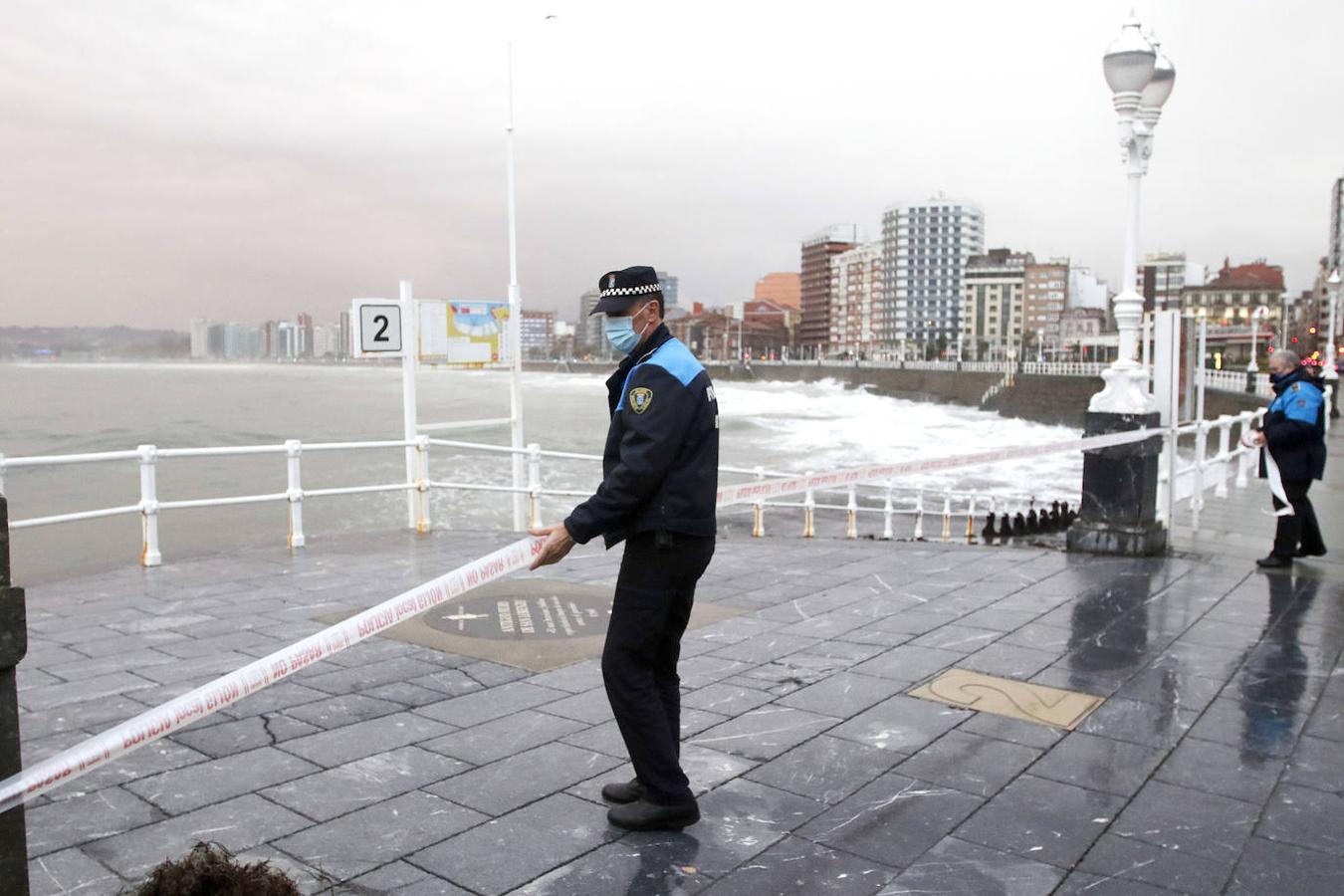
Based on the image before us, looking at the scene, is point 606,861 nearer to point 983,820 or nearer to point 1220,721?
point 983,820

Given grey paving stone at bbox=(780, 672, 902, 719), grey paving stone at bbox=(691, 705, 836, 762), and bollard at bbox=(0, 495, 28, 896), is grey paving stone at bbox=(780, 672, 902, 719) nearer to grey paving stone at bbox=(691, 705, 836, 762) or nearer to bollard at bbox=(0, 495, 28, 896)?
grey paving stone at bbox=(691, 705, 836, 762)

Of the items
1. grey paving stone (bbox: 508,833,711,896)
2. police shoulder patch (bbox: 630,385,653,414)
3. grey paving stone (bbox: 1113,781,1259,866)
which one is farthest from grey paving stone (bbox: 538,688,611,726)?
grey paving stone (bbox: 1113,781,1259,866)

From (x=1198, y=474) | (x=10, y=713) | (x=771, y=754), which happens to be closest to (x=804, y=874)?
(x=771, y=754)

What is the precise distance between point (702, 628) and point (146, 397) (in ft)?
456

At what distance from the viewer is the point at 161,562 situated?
893 cm

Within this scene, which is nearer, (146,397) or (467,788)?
(467,788)

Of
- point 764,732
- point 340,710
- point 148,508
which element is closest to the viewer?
point 764,732

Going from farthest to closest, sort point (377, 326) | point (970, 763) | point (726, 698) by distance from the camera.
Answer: point (377, 326)
point (726, 698)
point (970, 763)

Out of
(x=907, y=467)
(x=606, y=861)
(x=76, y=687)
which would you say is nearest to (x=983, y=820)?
(x=606, y=861)

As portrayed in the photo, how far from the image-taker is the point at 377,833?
11.8ft

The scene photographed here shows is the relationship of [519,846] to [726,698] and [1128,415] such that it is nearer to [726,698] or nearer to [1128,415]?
[726,698]

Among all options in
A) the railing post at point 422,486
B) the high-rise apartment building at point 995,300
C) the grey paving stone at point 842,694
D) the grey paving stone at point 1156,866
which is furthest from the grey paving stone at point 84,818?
the high-rise apartment building at point 995,300

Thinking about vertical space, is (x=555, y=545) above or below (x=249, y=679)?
above

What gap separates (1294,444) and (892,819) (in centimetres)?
627
